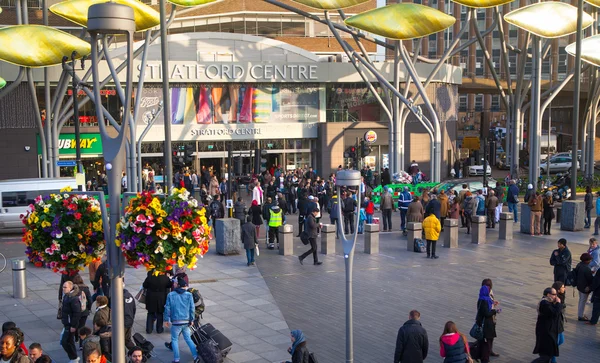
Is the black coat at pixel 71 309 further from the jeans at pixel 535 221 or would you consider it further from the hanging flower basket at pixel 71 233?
the jeans at pixel 535 221

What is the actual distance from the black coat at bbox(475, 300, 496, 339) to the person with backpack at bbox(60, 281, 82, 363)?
6.62m

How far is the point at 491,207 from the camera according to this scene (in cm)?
2628

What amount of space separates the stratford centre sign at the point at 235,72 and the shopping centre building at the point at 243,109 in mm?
59

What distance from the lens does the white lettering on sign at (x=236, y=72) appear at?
43.2 meters

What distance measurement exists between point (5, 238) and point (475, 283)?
17040 millimetres

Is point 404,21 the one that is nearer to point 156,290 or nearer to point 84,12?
point 84,12

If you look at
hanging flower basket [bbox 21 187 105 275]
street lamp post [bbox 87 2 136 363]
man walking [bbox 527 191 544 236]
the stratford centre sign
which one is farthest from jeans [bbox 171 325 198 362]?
the stratford centre sign

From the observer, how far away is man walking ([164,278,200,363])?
482 inches

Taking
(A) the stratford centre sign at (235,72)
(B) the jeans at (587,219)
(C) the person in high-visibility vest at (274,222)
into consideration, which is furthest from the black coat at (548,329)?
(A) the stratford centre sign at (235,72)

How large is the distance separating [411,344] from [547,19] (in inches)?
1172

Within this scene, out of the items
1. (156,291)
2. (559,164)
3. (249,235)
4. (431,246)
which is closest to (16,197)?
(249,235)

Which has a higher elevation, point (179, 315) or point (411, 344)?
point (179, 315)

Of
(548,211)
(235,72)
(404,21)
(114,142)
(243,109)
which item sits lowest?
(548,211)

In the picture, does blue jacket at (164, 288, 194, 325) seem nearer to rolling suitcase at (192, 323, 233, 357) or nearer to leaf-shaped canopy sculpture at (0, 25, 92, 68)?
rolling suitcase at (192, 323, 233, 357)
